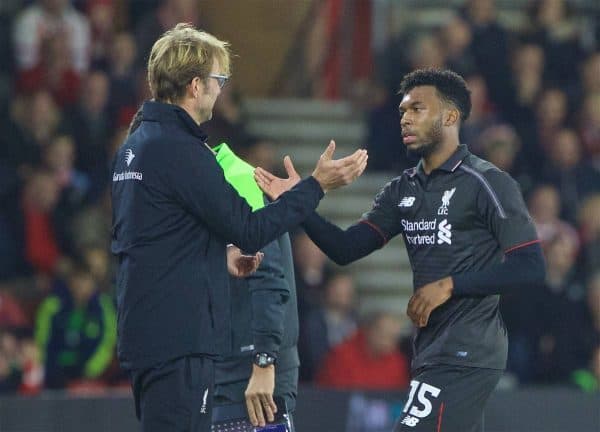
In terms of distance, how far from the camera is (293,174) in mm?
5453

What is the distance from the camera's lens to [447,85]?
5586 mm

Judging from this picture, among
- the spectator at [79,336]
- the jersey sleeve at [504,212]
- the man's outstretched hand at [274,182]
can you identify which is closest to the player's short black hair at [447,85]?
the jersey sleeve at [504,212]

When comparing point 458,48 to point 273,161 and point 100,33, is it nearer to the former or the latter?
point 273,161

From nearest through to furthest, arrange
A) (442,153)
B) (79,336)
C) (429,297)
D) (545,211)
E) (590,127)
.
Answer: (429,297), (442,153), (79,336), (545,211), (590,127)

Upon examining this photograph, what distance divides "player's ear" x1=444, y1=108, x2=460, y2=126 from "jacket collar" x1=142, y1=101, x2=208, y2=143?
1194 millimetres

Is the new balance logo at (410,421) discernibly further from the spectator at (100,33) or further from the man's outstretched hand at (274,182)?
the spectator at (100,33)

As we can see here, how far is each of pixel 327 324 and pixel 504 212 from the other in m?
4.88

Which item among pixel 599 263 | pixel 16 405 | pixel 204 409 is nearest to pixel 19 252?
pixel 16 405

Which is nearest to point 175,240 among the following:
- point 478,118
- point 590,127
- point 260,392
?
point 260,392

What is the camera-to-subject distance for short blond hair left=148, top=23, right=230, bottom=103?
16.0 feet

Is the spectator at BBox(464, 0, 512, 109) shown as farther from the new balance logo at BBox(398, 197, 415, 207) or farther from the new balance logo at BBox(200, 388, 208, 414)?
the new balance logo at BBox(200, 388, 208, 414)

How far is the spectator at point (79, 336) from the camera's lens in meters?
9.54

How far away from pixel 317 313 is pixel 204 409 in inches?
208

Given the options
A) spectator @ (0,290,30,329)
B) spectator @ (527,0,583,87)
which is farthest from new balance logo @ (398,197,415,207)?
spectator @ (527,0,583,87)
